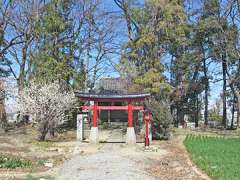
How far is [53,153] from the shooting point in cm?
2081

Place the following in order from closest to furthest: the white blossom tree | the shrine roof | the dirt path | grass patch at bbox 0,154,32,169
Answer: the dirt path → grass patch at bbox 0,154,32,169 → the white blossom tree → the shrine roof

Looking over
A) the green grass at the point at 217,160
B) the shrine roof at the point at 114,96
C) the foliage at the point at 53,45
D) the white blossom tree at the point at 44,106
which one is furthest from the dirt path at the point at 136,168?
the foliage at the point at 53,45

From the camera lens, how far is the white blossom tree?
1024 inches

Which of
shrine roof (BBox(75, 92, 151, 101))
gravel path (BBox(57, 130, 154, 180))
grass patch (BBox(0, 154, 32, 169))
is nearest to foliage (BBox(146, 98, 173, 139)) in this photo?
shrine roof (BBox(75, 92, 151, 101))

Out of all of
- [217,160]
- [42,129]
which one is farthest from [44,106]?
[217,160]

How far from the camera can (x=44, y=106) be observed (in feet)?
85.4

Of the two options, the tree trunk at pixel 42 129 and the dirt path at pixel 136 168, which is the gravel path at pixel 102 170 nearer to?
the dirt path at pixel 136 168

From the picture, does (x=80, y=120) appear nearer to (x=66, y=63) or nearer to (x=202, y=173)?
(x=66, y=63)

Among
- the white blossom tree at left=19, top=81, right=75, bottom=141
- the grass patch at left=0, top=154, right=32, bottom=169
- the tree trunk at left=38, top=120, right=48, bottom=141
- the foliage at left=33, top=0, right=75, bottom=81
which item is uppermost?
the foliage at left=33, top=0, right=75, bottom=81

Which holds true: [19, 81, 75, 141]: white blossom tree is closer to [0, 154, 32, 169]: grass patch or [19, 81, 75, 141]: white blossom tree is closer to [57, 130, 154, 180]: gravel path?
[57, 130, 154, 180]: gravel path

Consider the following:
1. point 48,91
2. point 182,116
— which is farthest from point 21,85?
point 182,116

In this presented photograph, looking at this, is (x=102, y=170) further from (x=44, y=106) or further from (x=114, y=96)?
(x=114, y=96)

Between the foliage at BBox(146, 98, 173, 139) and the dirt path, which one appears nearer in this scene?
the dirt path

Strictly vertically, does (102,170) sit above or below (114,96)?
below
